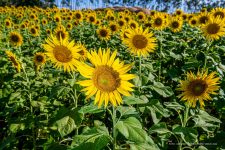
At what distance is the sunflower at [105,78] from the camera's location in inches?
93.4

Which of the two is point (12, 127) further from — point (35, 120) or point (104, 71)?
point (104, 71)

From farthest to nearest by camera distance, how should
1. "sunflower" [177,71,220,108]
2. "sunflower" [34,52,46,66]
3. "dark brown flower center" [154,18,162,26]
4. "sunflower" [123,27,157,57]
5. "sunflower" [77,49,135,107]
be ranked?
"dark brown flower center" [154,18,162,26] → "sunflower" [34,52,46,66] → "sunflower" [123,27,157,57] → "sunflower" [177,71,220,108] → "sunflower" [77,49,135,107]

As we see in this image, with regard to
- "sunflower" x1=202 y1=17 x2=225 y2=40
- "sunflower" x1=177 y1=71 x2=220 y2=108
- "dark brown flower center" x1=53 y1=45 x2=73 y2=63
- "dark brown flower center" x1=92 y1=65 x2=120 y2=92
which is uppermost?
"sunflower" x1=202 y1=17 x2=225 y2=40

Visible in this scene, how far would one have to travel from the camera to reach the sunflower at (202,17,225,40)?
4723mm

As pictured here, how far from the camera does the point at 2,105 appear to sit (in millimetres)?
5113

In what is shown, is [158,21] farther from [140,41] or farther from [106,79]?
[106,79]

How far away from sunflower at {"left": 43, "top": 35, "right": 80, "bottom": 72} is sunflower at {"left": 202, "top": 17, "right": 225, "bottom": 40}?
2302 mm

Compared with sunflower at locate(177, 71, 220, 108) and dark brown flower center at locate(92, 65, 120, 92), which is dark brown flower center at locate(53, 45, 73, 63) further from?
sunflower at locate(177, 71, 220, 108)

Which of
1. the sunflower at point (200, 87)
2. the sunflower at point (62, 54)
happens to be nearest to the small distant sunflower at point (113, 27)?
the sunflower at point (62, 54)

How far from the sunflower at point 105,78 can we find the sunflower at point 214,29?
2718 millimetres

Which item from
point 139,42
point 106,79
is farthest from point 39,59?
point 106,79

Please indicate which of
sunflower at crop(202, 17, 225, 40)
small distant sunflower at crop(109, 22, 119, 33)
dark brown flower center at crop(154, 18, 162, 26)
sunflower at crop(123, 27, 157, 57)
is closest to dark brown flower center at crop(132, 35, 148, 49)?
sunflower at crop(123, 27, 157, 57)

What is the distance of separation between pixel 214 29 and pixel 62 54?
247 cm

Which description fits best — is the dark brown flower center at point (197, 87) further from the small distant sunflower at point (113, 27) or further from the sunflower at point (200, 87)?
the small distant sunflower at point (113, 27)
